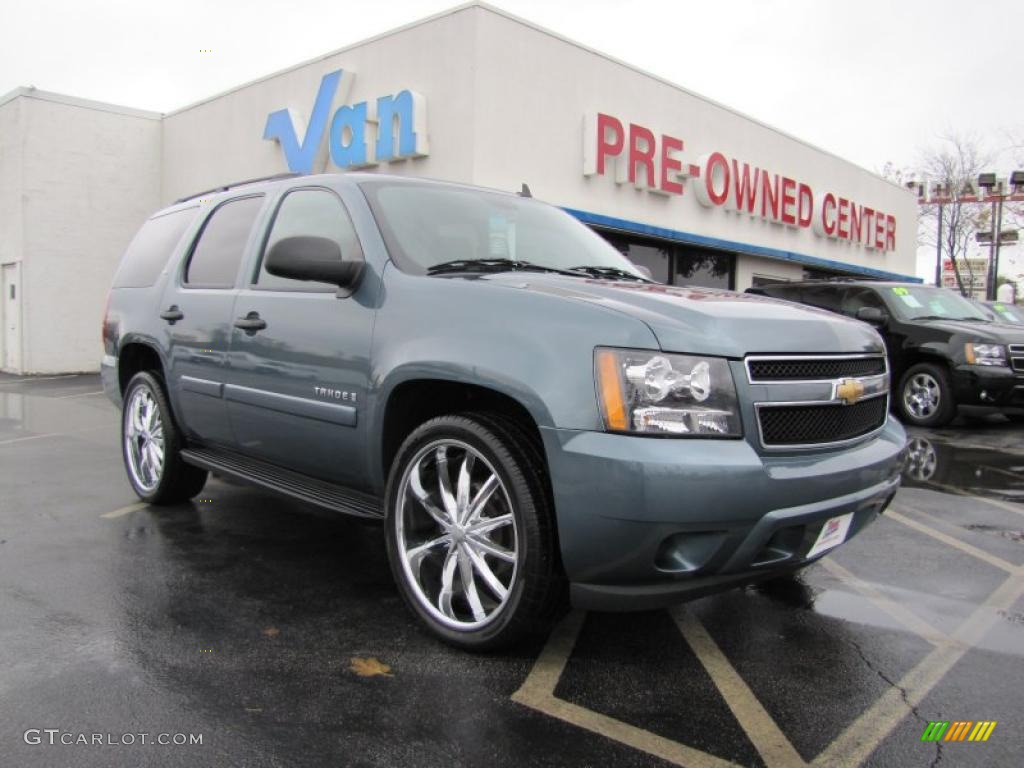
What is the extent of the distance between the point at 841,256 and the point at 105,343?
19649 mm

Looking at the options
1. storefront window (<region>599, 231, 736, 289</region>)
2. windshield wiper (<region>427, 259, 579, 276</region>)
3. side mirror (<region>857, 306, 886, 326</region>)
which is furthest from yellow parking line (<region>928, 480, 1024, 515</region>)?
storefront window (<region>599, 231, 736, 289</region>)

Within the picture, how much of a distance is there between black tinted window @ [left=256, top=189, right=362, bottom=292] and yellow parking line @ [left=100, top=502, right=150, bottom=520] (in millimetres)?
1938

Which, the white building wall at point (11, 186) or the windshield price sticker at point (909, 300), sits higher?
the white building wall at point (11, 186)

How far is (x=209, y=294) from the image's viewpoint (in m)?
4.32

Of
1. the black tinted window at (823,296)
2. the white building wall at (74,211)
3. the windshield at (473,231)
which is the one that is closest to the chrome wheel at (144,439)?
the windshield at (473,231)

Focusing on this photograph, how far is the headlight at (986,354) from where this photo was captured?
8.75m

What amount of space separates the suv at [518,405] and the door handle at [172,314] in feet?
0.79

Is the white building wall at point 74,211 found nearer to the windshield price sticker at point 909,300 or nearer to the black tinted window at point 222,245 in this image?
the black tinted window at point 222,245

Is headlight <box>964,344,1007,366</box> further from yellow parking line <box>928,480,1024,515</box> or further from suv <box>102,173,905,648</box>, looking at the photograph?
suv <box>102,173,905,648</box>

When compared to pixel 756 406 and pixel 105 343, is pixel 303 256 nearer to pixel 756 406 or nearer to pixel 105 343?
pixel 756 406

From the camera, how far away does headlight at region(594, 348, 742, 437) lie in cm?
249

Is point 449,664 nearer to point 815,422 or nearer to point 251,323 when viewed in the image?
point 815,422

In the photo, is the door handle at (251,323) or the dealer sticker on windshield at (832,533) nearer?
the dealer sticker on windshield at (832,533)

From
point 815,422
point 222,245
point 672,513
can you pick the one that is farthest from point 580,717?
point 222,245
